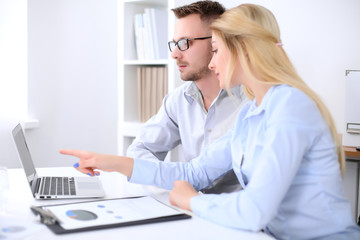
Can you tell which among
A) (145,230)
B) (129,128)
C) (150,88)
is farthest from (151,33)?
(145,230)

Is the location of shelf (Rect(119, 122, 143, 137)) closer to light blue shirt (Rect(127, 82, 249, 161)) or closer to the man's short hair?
light blue shirt (Rect(127, 82, 249, 161))

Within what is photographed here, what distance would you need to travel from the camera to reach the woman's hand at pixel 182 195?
1.38 metres

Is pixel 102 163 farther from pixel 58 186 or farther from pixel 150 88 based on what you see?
pixel 150 88

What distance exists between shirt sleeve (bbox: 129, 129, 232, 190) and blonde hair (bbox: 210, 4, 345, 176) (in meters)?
0.35

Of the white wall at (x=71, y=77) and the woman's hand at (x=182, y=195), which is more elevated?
the white wall at (x=71, y=77)

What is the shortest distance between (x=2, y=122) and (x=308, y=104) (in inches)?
83.1

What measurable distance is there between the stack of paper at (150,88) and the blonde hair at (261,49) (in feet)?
5.23

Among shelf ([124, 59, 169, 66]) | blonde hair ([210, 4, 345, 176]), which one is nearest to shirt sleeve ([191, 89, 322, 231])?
blonde hair ([210, 4, 345, 176])

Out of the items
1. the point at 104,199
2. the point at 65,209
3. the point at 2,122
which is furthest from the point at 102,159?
the point at 2,122

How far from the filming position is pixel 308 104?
124 centimetres

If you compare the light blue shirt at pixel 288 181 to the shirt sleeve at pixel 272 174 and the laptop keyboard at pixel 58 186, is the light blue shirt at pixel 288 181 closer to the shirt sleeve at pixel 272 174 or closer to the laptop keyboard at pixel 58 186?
the shirt sleeve at pixel 272 174

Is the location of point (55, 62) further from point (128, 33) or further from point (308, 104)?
point (308, 104)

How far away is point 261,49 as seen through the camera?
Result: 133 centimetres

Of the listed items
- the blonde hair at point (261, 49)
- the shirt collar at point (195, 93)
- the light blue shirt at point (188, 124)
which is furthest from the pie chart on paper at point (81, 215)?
the shirt collar at point (195, 93)
